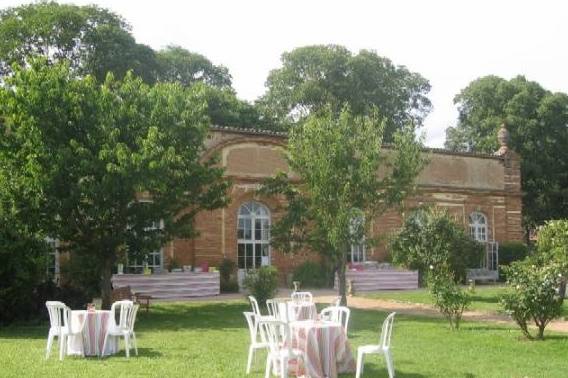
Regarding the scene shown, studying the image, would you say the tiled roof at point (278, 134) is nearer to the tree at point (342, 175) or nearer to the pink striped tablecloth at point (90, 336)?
the tree at point (342, 175)

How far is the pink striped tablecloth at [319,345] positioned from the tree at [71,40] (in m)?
24.9

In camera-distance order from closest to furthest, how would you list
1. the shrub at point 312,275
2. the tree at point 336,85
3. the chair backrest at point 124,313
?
the chair backrest at point 124,313 → the shrub at point 312,275 → the tree at point 336,85

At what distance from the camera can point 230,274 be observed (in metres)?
23.3

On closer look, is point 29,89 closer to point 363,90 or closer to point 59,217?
point 59,217

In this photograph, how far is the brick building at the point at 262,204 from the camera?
23109mm

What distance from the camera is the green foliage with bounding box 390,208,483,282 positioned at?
62.4 ft

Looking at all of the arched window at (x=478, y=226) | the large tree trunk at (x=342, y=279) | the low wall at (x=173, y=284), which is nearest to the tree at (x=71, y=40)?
the low wall at (x=173, y=284)

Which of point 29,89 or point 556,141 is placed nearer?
point 29,89

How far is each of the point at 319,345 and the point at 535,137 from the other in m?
30.1

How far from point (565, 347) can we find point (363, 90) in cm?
2887

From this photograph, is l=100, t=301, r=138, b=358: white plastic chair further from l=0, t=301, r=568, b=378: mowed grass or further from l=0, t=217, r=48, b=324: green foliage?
l=0, t=217, r=48, b=324: green foliage

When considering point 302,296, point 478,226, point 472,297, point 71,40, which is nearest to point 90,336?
point 302,296

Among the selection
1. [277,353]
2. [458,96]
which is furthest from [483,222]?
[277,353]

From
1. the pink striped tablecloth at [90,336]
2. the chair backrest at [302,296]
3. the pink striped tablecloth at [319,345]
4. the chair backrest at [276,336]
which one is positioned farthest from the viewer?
the chair backrest at [302,296]
